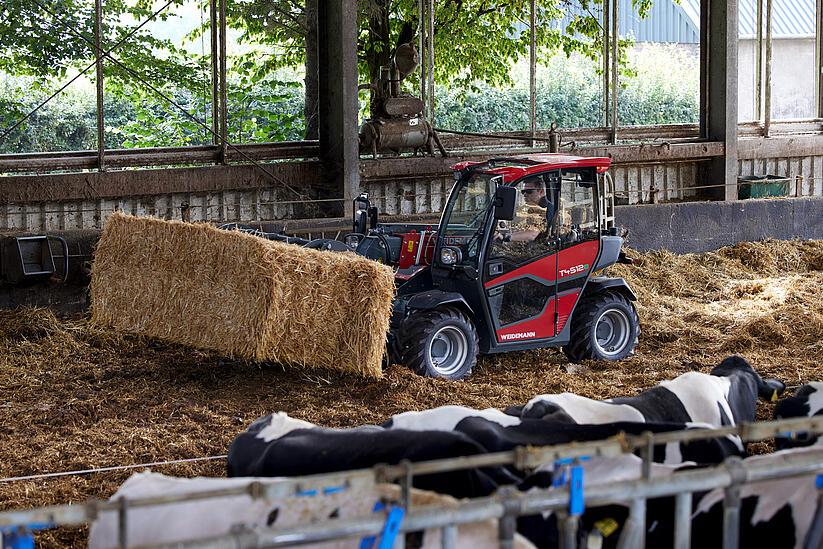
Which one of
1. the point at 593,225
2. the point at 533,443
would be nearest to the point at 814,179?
the point at 593,225

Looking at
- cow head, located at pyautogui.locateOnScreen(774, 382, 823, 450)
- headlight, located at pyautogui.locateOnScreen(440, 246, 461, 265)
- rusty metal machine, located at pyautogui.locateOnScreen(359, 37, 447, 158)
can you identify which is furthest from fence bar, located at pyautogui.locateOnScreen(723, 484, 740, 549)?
rusty metal machine, located at pyautogui.locateOnScreen(359, 37, 447, 158)

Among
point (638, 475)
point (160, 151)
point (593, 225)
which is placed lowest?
point (638, 475)

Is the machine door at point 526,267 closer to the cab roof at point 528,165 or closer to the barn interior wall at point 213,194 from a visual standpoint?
the cab roof at point 528,165

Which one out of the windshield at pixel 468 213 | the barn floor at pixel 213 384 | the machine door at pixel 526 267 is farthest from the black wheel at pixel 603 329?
the windshield at pixel 468 213

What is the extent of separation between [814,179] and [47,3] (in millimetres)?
11257

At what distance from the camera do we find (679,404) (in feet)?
16.3

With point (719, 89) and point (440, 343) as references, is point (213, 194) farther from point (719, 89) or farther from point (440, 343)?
point (719, 89)

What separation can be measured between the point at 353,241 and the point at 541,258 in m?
1.67

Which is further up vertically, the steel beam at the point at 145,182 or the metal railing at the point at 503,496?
the steel beam at the point at 145,182

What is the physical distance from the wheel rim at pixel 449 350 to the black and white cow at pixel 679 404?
314 cm

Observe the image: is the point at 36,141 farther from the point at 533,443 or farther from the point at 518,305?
the point at 533,443

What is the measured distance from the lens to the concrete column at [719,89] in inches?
609

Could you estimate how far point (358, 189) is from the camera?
516 inches

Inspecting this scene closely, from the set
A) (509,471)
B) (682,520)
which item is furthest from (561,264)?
(682,520)
